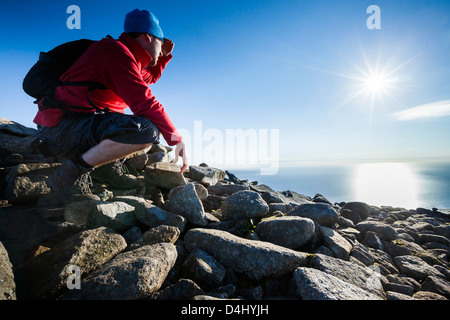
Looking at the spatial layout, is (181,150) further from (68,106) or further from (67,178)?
(67,178)

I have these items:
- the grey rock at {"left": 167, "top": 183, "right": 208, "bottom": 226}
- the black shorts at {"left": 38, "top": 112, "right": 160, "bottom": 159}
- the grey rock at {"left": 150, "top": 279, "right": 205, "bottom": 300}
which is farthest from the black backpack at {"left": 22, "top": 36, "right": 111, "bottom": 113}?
the grey rock at {"left": 150, "top": 279, "right": 205, "bottom": 300}

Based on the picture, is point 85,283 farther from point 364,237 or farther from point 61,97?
point 364,237

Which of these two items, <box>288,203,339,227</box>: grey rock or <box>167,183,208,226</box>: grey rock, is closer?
<box>167,183,208,226</box>: grey rock

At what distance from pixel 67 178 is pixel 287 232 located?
12.9 ft

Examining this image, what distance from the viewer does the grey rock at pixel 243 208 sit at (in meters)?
4.16

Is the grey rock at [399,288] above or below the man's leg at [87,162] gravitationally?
below

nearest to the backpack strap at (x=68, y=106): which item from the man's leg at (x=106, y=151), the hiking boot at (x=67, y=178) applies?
the man's leg at (x=106, y=151)

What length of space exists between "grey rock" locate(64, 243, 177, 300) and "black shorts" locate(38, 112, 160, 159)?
1674 mm

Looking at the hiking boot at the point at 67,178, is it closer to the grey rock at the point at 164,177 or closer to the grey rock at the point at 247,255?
the grey rock at the point at 164,177

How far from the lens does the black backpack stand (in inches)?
116

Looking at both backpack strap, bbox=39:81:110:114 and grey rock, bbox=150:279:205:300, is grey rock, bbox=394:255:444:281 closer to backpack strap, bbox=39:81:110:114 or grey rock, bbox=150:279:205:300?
grey rock, bbox=150:279:205:300

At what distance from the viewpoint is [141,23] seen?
3102 millimetres

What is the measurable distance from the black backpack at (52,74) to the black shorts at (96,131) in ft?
0.71
